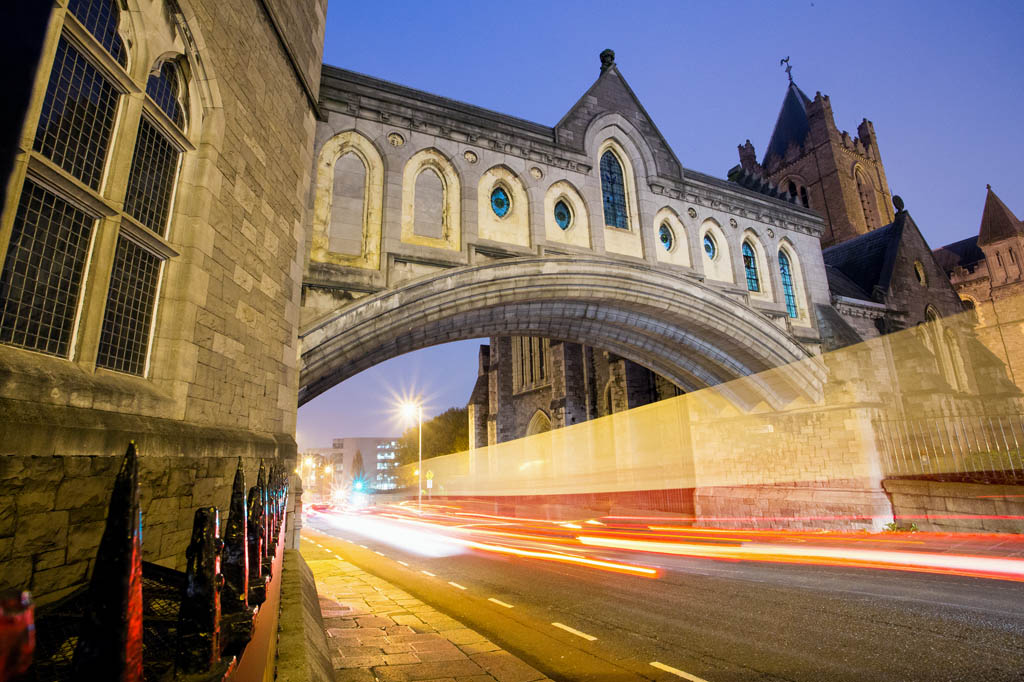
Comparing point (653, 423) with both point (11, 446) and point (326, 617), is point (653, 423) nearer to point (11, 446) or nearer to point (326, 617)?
point (326, 617)

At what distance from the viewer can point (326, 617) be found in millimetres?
5934

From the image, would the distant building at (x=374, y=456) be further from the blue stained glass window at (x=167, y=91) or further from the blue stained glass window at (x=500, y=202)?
the blue stained glass window at (x=167, y=91)

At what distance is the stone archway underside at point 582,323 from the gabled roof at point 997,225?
2964 centimetres

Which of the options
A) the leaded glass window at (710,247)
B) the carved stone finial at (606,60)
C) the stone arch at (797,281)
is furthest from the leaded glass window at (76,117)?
the stone arch at (797,281)

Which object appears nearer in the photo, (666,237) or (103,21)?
(103,21)

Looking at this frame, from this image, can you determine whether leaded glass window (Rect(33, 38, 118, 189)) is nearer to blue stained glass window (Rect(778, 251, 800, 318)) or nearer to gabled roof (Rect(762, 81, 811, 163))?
blue stained glass window (Rect(778, 251, 800, 318))

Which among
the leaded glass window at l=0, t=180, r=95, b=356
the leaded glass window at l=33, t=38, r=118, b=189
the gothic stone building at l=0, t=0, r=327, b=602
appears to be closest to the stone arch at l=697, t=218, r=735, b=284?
the gothic stone building at l=0, t=0, r=327, b=602

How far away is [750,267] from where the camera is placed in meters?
14.2

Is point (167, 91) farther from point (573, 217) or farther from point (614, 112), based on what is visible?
point (614, 112)

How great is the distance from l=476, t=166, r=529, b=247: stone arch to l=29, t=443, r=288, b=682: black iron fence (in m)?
8.85

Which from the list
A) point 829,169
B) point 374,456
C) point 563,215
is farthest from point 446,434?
point 374,456

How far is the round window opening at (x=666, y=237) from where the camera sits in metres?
12.6

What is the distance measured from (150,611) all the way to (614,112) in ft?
43.6

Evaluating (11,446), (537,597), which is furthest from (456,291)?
(11,446)
